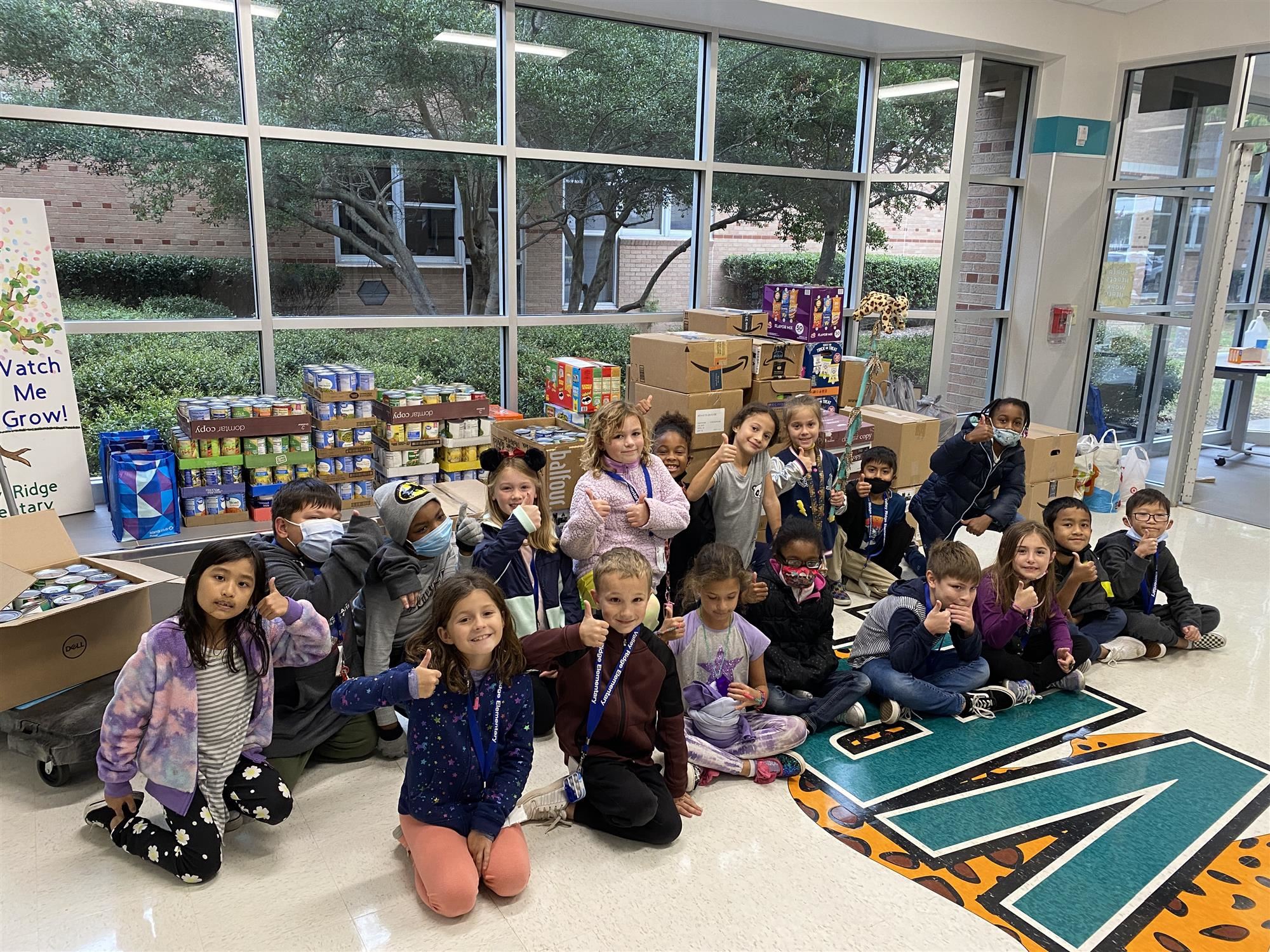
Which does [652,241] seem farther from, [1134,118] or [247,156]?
[1134,118]

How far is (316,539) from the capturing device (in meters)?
2.99

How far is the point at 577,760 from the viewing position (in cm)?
275

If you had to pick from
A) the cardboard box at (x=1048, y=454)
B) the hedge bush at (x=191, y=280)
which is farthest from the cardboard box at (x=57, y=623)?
the cardboard box at (x=1048, y=454)

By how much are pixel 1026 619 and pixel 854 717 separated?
86 centimetres

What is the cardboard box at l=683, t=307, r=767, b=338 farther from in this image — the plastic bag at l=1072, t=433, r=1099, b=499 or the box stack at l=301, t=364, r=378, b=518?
the plastic bag at l=1072, t=433, r=1099, b=499

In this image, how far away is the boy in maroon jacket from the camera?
8.68 ft

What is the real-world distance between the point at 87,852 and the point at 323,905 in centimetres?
77

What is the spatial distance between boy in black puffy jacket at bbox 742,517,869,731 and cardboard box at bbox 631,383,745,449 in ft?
4.85

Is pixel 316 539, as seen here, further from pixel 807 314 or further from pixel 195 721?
pixel 807 314

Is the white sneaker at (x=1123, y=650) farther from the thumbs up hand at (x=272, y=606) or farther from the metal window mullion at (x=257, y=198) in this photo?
the metal window mullion at (x=257, y=198)

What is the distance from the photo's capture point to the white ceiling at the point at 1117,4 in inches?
253

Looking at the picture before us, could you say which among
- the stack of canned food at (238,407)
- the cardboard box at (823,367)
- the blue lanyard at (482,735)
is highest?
the cardboard box at (823,367)

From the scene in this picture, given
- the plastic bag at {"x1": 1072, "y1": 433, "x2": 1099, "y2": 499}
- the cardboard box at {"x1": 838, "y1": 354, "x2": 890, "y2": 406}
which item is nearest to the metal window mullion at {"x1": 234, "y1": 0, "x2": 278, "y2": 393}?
the cardboard box at {"x1": 838, "y1": 354, "x2": 890, "y2": 406}

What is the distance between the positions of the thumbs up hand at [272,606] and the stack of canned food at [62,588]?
86 centimetres
